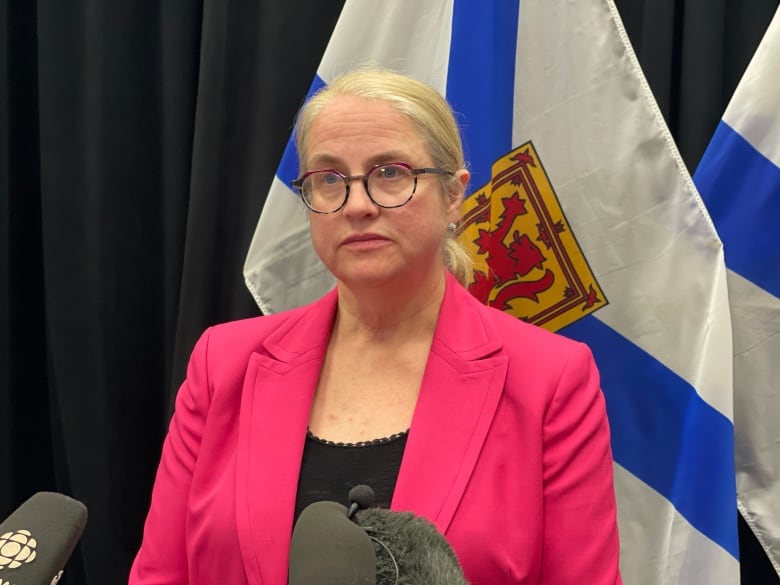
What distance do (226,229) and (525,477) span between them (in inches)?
39.6

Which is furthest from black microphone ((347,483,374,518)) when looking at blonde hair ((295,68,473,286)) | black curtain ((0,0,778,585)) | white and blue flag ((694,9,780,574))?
black curtain ((0,0,778,585))

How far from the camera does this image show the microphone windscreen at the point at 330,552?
20.0 inches

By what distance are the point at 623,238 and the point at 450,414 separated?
1.78ft

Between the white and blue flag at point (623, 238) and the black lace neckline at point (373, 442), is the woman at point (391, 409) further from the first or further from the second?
the white and blue flag at point (623, 238)

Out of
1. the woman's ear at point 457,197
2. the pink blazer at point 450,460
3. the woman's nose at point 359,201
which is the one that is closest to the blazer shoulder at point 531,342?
the pink blazer at point 450,460

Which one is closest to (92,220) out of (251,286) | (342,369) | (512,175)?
(251,286)

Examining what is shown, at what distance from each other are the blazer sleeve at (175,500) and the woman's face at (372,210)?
33 centimetres

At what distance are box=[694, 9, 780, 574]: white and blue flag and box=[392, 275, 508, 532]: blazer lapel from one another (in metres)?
0.53

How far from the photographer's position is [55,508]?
602mm

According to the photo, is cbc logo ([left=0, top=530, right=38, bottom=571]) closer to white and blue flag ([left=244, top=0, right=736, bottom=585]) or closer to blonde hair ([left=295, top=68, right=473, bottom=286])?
blonde hair ([left=295, top=68, right=473, bottom=286])

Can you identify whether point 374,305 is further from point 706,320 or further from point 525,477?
point 706,320

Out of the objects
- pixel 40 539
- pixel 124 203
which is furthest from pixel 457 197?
pixel 124 203

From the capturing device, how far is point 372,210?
101 centimetres

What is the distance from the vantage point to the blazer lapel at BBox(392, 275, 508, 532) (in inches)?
38.0
